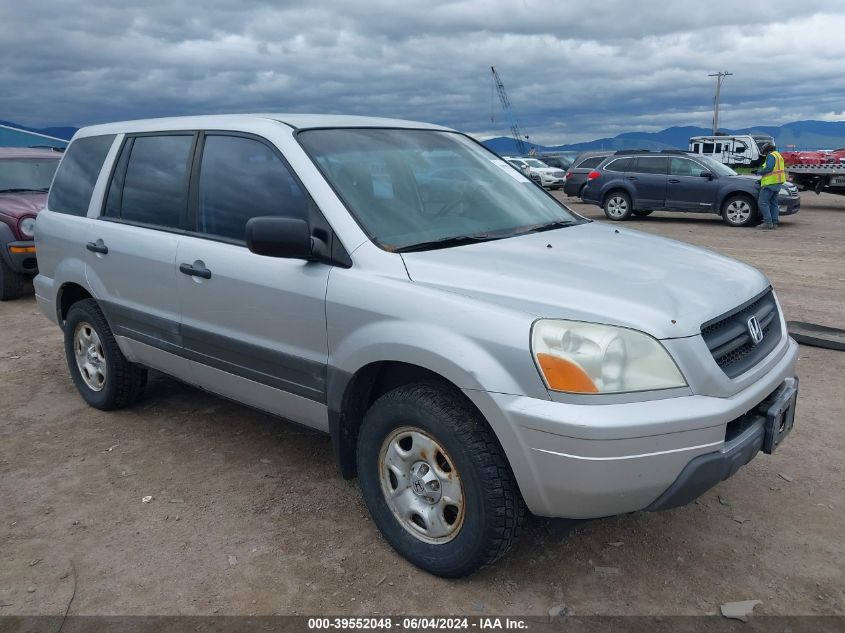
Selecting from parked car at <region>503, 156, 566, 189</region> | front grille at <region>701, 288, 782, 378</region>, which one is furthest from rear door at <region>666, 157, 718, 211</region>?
front grille at <region>701, 288, 782, 378</region>

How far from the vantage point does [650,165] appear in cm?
1669

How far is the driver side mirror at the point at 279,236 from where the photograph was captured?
2863 millimetres

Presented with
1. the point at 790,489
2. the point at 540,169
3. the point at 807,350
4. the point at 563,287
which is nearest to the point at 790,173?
the point at 540,169

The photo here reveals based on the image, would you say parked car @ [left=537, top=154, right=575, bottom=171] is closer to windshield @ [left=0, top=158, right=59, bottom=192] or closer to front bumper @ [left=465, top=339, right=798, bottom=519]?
windshield @ [left=0, top=158, right=59, bottom=192]

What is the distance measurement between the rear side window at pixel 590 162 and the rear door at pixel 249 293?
17716mm

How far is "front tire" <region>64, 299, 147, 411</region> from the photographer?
4.47 metres

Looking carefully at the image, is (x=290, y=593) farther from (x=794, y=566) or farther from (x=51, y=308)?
(x=51, y=308)

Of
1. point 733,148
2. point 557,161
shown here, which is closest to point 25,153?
point 557,161

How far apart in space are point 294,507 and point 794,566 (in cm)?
222

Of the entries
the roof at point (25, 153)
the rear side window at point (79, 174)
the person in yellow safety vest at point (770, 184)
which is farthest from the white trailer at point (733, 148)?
the rear side window at point (79, 174)

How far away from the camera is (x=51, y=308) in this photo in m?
4.92

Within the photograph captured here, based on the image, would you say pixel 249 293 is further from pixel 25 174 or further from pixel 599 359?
pixel 25 174

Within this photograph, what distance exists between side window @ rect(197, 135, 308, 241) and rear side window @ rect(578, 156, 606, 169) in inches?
697

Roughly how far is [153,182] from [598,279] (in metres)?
2.65
